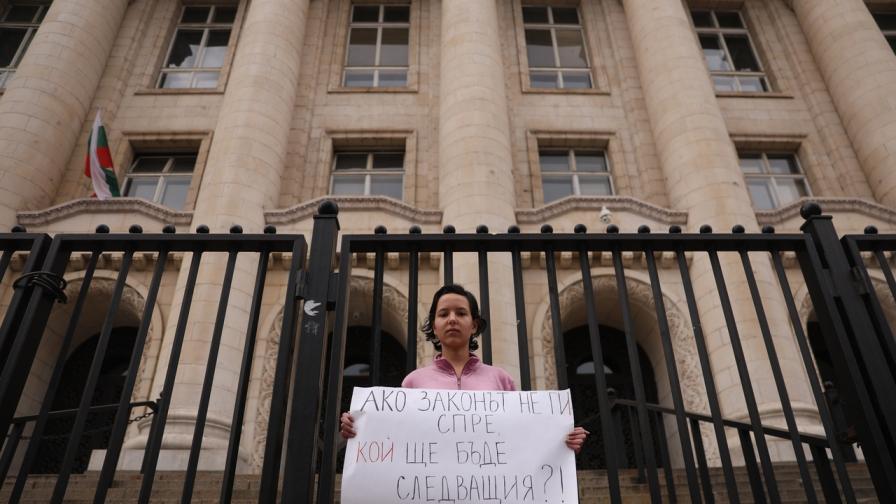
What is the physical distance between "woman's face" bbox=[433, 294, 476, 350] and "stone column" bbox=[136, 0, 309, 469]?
8.19 meters

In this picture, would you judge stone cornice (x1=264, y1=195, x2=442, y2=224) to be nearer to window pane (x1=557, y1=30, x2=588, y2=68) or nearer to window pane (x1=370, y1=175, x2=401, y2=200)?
window pane (x1=370, y1=175, x2=401, y2=200)

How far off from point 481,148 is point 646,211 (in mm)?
3787

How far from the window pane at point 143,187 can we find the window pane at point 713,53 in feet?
49.5

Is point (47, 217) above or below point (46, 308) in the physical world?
above

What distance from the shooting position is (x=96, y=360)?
8.82 feet

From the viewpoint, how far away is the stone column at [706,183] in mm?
10734

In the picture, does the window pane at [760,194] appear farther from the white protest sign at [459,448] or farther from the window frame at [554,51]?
the white protest sign at [459,448]

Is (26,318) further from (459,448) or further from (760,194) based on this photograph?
(760,194)

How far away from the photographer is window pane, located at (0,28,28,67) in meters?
16.8

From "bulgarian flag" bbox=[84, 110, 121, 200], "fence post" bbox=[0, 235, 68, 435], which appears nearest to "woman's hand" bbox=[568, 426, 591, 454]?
"fence post" bbox=[0, 235, 68, 435]

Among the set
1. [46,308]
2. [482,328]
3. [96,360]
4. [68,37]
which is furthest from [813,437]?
[68,37]

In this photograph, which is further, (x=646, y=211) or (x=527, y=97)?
(x=527, y=97)

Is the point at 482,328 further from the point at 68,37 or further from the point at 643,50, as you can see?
the point at 68,37

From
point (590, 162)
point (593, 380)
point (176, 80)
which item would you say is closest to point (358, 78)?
point (176, 80)
